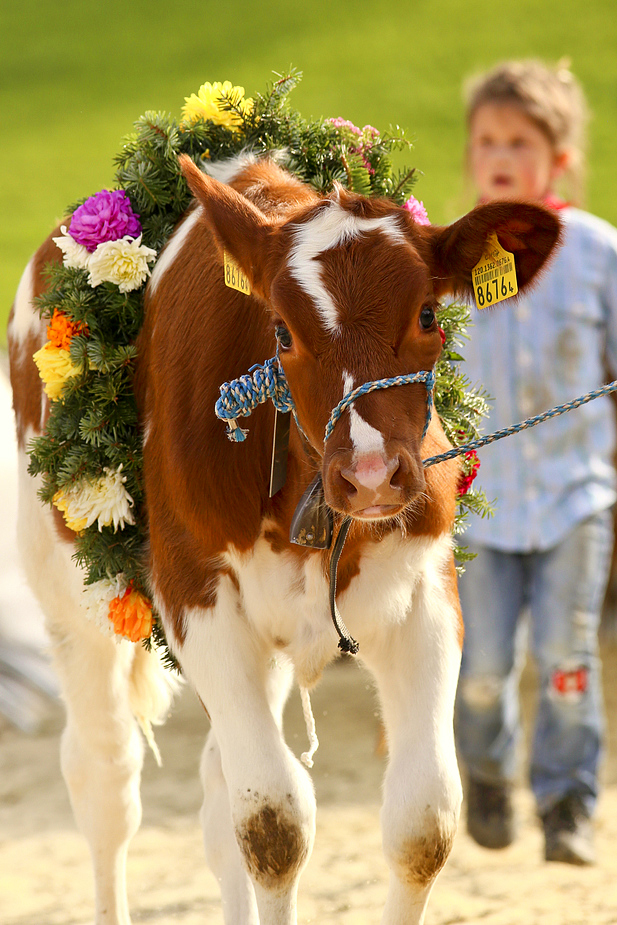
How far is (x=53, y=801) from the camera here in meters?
4.85

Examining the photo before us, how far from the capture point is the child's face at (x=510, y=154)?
4.22 meters

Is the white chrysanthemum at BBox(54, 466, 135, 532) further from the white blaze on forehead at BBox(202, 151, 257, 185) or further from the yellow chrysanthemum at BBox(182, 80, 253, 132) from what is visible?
the yellow chrysanthemum at BBox(182, 80, 253, 132)

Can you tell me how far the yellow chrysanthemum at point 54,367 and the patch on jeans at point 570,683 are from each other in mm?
2197

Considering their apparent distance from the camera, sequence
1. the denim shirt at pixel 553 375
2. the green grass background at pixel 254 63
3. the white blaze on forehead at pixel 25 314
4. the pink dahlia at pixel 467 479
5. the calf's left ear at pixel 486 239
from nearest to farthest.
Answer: the calf's left ear at pixel 486 239 → the pink dahlia at pixel 467 479 → the white blaze on forehead at pixel 25 314 → the denim shirt at pixel 553 375 → the green grass background at pixel 254 63

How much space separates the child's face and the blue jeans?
1.32 meters

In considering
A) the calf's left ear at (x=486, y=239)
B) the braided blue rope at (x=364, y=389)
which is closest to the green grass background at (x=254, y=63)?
the calf's left ear at (x=486, y=239)

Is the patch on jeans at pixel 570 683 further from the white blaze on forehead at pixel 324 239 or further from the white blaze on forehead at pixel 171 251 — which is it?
the white blaze on forehead at pixel 324 239

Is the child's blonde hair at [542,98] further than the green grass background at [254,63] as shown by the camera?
No

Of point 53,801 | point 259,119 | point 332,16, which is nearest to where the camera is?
point 259,119

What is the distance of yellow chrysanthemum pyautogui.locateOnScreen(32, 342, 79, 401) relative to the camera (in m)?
2.76

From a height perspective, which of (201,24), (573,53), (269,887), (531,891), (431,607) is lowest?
(531,891)

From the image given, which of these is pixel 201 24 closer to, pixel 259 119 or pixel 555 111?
pixel 555 111

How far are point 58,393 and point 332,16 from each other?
37.0 ft

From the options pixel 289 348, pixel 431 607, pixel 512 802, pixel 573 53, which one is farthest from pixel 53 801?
pixel 573 53
